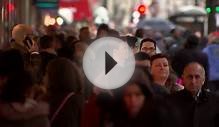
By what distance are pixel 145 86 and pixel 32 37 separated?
8.23m

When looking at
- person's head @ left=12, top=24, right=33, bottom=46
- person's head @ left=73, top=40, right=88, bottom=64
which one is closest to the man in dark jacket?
person's head @ left=73, top=40, right=88, bottom=64

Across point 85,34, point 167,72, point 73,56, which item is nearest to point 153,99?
point 167,72

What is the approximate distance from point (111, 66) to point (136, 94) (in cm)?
219

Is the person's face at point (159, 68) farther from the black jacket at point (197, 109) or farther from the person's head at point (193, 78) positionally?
the black jacket at point (197, 109)

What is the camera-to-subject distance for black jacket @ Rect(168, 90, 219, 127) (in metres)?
9.19

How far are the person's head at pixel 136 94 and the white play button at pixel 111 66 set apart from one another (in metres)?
0.53

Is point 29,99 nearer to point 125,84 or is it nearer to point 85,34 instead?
point 125,84

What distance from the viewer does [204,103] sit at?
364 inches

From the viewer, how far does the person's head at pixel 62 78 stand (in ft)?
32.6

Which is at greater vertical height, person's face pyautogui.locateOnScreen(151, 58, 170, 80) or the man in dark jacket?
person's face pyautogui.locateOnScreen(151, 58, 170, 80)

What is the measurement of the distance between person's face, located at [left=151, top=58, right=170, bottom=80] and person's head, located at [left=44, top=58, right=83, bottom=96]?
4.85 feet

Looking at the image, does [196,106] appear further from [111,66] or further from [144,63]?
[144,63]

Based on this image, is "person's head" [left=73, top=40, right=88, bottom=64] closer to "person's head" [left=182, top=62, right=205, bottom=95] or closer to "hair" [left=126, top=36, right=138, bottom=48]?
"hair" [left=126, top=36, right=138, bottom=48]

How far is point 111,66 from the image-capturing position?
1027cm
